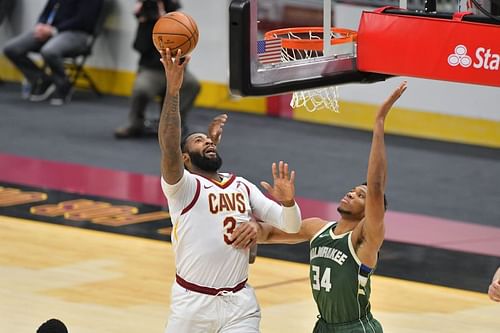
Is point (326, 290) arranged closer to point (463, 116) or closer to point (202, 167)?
point (202, 167)

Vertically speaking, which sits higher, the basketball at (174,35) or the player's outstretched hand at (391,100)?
the basketball at (174,35)

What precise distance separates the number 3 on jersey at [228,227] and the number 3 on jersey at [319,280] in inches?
20.0

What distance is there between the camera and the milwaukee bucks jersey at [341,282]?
777cm

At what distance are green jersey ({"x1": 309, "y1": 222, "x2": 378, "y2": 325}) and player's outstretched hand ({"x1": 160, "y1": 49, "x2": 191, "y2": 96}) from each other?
4.19 ft

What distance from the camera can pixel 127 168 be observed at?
1526 cm

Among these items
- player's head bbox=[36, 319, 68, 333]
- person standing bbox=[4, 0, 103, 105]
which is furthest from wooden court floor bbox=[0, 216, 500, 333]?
person standing bbox=[4, 0, 103, 105]

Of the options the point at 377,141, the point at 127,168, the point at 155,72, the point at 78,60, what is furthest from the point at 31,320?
the point at 78,60

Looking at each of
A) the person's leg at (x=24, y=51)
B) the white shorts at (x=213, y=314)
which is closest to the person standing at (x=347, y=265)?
the white shorts at (x=213, y=314)

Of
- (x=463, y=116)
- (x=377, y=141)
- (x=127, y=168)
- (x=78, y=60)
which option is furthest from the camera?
(x=78, y=60)

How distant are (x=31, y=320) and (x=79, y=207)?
347cm

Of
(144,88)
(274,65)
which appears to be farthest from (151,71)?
(274,65)

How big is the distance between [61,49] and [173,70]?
10.9 metres

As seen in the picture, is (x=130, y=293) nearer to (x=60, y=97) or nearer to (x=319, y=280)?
(x=319, y=280)

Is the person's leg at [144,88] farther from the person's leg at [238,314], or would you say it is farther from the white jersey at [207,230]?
the person's leg at [238,314]
